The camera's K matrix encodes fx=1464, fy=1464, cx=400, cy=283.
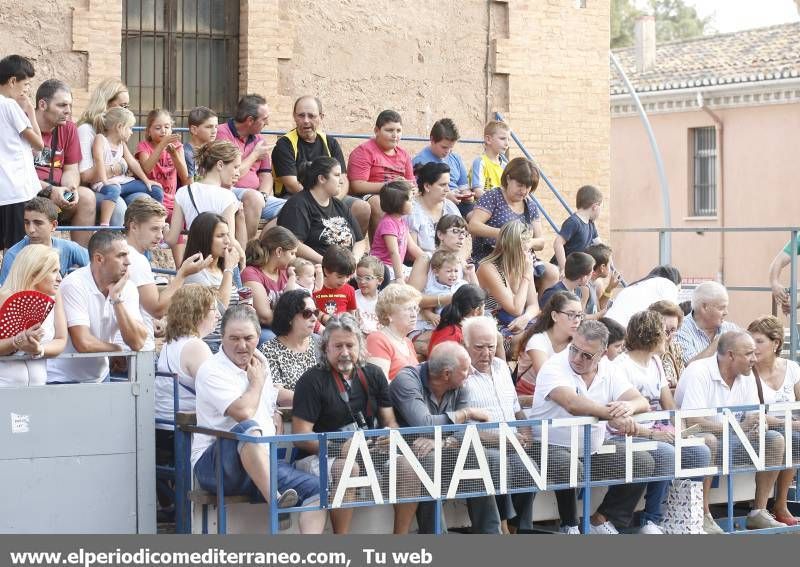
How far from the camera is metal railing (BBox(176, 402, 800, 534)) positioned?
26.6ft

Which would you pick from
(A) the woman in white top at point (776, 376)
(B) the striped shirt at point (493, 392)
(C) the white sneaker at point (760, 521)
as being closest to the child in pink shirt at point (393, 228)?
(B) the striped shirt at point (493, 392)

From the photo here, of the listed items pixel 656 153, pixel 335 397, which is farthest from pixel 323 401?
pixel 656 153

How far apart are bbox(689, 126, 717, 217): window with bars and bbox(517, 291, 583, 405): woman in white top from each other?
2466 cm

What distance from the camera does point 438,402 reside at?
9.05 meters

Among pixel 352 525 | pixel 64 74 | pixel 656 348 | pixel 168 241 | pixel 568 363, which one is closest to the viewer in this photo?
pixel 352 525

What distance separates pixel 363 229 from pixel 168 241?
6.82ft

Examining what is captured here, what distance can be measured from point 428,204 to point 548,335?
2653 millimetres

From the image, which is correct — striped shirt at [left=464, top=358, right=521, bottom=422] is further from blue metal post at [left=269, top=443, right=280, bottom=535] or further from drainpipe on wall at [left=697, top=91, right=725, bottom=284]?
drainpipe on wall at [left=697, top=91, right=725, bottom=284]

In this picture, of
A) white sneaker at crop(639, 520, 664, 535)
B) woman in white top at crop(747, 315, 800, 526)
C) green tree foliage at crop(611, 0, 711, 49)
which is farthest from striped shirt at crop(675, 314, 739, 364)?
green tree foliage at crop(611, 0, 711, 49)

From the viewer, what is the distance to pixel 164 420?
891cm

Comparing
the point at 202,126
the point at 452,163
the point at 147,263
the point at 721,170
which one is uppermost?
the point at 721,170

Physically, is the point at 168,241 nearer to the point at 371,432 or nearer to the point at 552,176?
the point at 371,432

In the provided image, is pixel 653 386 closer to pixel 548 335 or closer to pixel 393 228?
pixel 548 335
